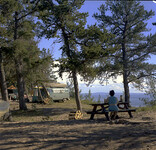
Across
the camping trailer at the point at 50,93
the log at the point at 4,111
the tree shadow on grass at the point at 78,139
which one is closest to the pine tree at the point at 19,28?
the log at the point at 4,111

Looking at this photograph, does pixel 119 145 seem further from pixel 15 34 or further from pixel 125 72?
pixel 125 72

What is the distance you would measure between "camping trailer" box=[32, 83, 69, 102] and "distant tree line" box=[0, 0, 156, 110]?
737 centimetres

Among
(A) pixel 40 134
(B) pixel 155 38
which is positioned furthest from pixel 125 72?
(A) pixel 40 134

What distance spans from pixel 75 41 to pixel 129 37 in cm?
679

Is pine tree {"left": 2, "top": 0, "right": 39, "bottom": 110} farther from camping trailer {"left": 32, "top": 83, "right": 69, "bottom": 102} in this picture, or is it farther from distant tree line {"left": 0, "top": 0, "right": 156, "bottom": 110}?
camping trailer {"left": 32, "top": 83, "right": 69, "bottom": 102}

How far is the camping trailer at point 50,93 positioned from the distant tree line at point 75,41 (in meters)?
7.37

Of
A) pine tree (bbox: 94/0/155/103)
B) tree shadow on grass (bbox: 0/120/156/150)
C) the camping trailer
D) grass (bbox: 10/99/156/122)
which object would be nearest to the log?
grass (bbox: 10/99/156/122)

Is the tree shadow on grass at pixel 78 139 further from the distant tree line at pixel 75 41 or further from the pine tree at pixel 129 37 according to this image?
the pine tree at pixel 129 37

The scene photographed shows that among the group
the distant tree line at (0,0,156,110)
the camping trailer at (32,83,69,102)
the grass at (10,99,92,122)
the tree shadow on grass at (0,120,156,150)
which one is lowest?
the grass at (10,99,92,122)

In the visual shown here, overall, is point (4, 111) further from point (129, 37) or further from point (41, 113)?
point (129, 37)

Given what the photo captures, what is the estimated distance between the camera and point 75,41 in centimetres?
1538

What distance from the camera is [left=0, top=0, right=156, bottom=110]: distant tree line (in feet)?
49.0

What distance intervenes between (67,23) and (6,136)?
421 inches

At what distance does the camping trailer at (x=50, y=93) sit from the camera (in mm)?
28069
